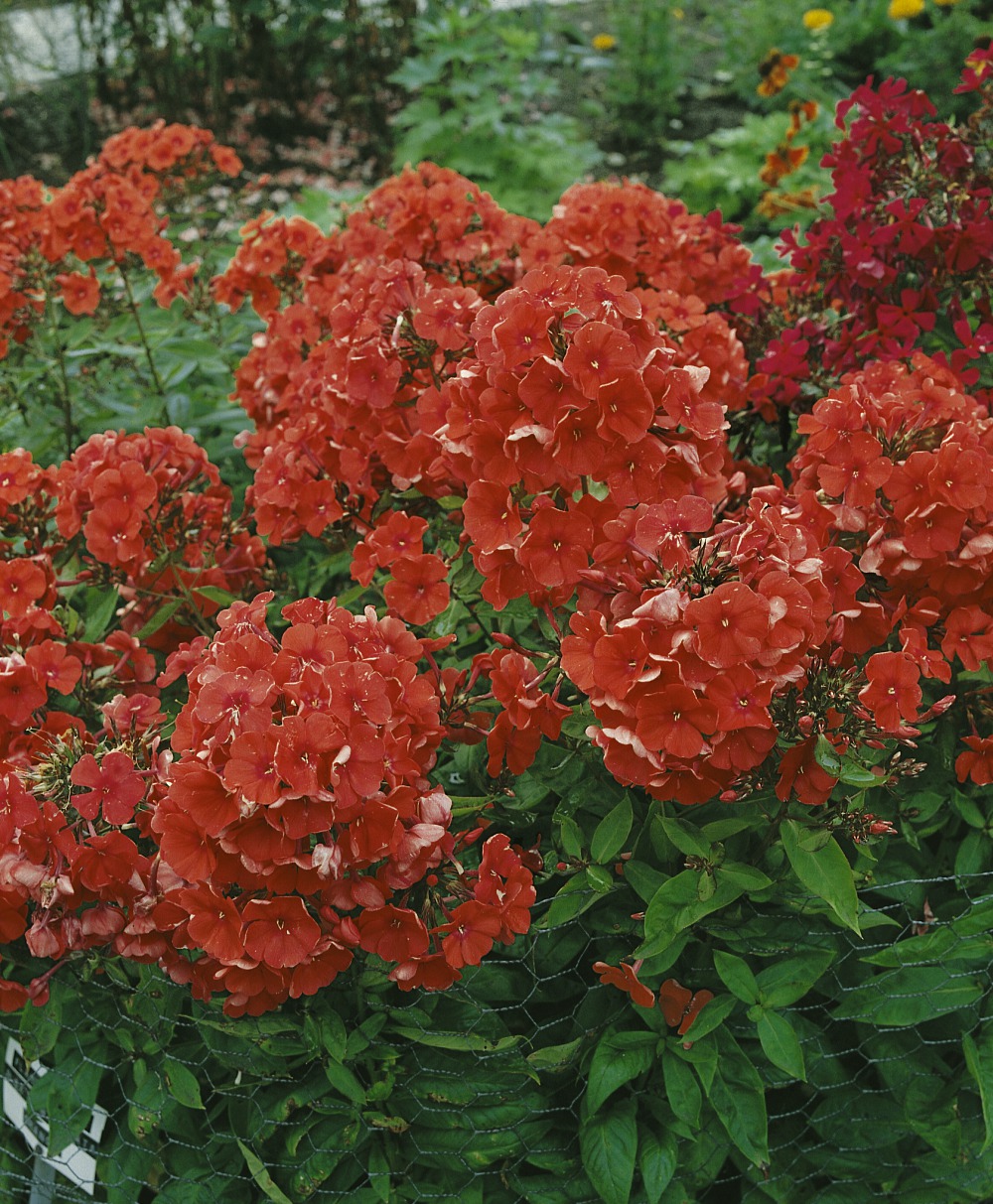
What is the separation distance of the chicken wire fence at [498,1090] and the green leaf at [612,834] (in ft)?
0.68

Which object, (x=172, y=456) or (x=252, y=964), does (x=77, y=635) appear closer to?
(x=172, y=456)

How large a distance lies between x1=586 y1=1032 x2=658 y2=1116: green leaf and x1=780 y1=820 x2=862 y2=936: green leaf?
351mm

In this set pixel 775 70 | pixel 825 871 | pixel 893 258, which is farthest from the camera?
pixel 775 70

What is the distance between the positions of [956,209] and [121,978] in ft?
6.46

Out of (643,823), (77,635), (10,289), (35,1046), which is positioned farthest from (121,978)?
(10,289)

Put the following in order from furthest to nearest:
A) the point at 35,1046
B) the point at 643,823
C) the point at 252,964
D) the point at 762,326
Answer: the point at 762,326
the point at 35,1046
the point at 643,823
the point at 252,964

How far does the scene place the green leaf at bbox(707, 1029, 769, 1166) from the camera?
1.42m

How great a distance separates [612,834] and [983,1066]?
2.07 feet

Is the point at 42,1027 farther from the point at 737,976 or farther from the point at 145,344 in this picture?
the point at 145,344

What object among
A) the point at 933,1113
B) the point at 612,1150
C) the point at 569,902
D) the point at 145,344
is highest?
the point at 145,344

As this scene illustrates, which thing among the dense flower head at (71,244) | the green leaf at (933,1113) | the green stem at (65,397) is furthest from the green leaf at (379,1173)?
the dense flower head at (71,244)

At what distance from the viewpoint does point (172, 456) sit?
1.81 m

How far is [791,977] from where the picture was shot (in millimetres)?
1455

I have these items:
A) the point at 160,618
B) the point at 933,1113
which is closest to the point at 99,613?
the point at 160,618
